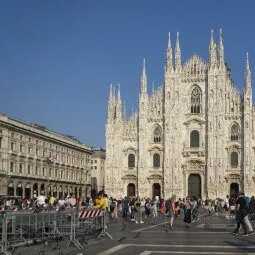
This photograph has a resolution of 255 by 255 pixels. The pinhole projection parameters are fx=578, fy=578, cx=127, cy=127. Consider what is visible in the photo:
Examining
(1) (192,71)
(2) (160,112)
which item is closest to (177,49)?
(1) (192,71)

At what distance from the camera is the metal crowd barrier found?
15.7 m

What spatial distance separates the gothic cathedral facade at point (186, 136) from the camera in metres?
63.0

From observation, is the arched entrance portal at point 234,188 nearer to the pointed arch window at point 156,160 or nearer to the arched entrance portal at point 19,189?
the pointed arch window at point 156,160

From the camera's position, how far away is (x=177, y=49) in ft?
216

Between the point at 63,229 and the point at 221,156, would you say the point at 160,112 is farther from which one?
the point at 63,229

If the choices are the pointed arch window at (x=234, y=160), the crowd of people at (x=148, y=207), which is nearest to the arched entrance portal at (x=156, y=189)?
the pointed arch window at (x=234, y=160)

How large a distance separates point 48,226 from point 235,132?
157 ft

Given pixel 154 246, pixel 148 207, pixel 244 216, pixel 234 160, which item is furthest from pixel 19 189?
pixel 154 246

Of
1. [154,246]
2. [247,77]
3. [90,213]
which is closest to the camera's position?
[154,246]

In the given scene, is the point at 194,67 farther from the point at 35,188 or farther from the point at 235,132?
the point at 35,188

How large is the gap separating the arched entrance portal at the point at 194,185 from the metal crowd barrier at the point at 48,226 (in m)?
44.5

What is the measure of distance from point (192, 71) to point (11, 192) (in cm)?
2508

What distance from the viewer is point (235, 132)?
6372cm

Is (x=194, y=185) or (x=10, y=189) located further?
(x=10, y=189)
